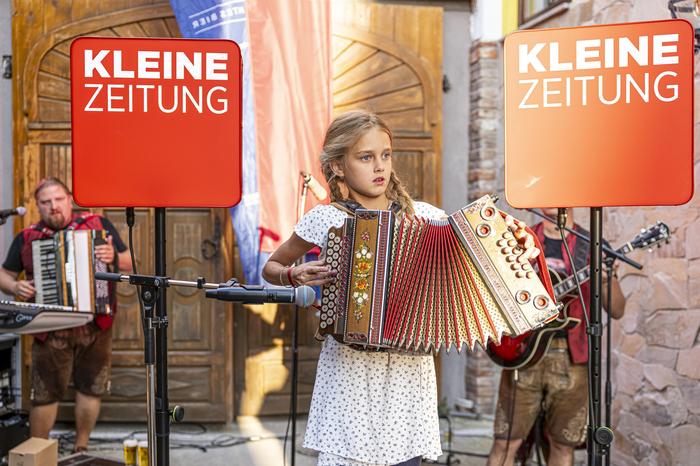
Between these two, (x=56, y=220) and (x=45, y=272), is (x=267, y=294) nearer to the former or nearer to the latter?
(x=45, y=272)

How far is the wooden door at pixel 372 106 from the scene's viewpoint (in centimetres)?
527

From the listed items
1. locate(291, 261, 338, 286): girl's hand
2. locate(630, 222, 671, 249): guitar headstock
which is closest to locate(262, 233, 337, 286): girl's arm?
locate(291, 261, 338, 286): girl's hand

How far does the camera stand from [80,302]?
4.17 meters

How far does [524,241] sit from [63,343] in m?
3.23

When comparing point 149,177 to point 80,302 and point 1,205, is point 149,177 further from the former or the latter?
point 1,205

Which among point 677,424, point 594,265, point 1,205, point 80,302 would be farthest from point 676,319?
point 1,205

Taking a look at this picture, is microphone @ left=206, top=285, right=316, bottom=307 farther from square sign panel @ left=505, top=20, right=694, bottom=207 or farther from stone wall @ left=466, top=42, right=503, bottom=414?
stone wall @ left=466, top=42, right=503, bottom=414

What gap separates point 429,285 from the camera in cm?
220

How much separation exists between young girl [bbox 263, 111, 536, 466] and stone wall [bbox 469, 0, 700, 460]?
1864 mm

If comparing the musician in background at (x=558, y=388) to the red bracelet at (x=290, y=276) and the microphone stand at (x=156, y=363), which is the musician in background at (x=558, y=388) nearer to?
the red bracelet at (x=290, y=276)

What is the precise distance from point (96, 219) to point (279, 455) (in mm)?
1798

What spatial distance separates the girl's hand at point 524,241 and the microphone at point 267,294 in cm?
58

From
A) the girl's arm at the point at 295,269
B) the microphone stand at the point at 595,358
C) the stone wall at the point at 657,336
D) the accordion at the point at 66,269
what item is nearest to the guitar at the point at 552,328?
the stone wall at the point at 657,336

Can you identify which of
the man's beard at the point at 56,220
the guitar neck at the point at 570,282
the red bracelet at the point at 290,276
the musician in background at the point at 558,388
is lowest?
the musician in background at the point at 558,388
